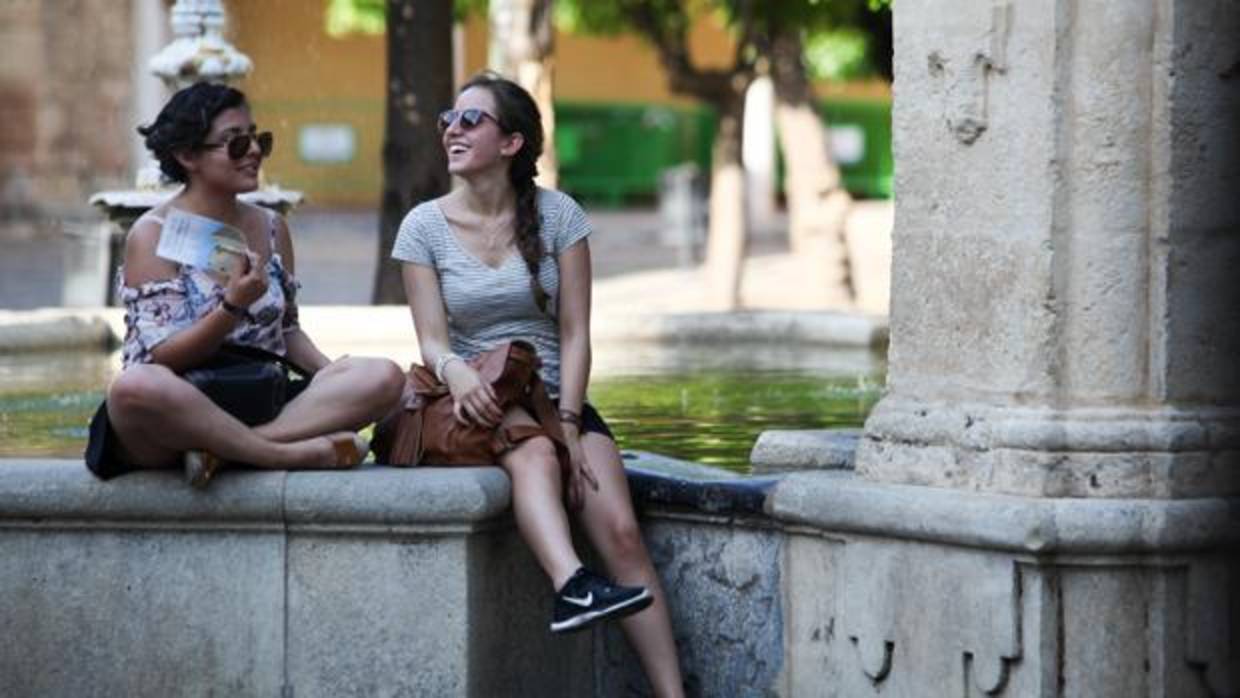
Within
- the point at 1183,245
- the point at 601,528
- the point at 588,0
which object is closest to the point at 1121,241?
the point at 1183,245

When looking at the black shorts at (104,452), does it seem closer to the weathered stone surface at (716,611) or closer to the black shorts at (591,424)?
the black shorts at (591,424)

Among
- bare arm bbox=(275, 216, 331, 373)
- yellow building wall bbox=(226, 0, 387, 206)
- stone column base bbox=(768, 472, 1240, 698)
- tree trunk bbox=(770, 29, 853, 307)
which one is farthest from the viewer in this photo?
yellow building wall bbox=(226, 0, 387, 206)

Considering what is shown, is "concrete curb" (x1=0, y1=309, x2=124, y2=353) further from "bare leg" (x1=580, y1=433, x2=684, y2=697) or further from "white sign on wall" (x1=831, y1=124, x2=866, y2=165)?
"white sign on wall" (x1=831, y1=124, x2=866, y2=165)

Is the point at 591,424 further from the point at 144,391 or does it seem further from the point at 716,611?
the point at 144,391

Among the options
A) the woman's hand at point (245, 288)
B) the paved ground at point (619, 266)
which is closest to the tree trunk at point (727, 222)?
the paved ground at point (619, 266)

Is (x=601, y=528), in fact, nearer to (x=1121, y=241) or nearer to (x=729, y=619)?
(x=729, y=619)

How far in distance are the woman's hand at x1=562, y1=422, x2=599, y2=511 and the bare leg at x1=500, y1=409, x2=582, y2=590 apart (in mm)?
41

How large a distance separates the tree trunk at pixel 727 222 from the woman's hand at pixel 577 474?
1456 cm

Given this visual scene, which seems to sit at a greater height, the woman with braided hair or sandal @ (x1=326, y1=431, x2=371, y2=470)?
the woman with braided hair

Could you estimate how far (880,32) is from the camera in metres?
39.5

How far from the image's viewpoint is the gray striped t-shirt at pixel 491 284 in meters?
7.77

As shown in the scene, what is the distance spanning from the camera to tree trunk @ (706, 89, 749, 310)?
2216 centimetres

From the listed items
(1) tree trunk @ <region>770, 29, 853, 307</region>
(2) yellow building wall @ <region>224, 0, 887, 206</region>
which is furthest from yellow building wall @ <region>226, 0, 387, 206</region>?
(1) tree trunk @ <region>770, 29, 853, 307</region>

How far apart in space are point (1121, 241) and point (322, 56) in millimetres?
41081
